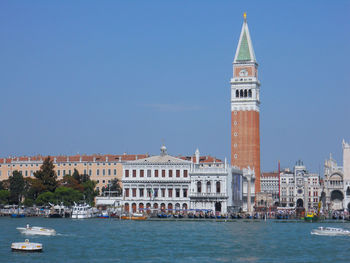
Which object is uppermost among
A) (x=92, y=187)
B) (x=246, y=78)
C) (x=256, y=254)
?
(x=246, y=78)

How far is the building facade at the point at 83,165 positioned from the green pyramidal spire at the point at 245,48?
2004 centimetres

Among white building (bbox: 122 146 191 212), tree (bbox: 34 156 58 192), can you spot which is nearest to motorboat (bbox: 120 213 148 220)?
white building (bbox: 122 146 191 212)

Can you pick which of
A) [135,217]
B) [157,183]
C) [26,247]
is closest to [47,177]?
[157,183]

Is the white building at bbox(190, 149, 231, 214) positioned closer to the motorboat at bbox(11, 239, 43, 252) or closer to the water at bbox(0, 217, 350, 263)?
the water at bbox(0, 217, 350, 263)

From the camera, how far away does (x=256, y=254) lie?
4350 cm

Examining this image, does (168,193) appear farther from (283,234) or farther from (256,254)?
(256,254)

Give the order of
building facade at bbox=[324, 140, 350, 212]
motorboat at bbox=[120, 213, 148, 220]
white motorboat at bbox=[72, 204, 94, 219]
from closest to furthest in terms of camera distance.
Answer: motorboat at bbox=[120, 213, 148, 220] < white motorboat at bbox=[72, 204, 94, 219] < building facade at bbox=[324, 140, 350, 212]

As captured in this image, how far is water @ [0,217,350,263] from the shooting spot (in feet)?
136

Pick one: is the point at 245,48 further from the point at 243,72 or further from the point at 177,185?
the point at 177,185

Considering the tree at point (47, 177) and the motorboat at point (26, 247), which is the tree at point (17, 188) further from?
the motorboat at point (26, 247)

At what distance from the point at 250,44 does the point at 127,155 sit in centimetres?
2426

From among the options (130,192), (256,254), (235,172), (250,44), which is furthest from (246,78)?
(256,254)

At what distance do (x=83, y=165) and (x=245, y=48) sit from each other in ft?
96.6

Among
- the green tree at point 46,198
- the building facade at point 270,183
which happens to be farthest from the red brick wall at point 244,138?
the building facade at point 270,183
